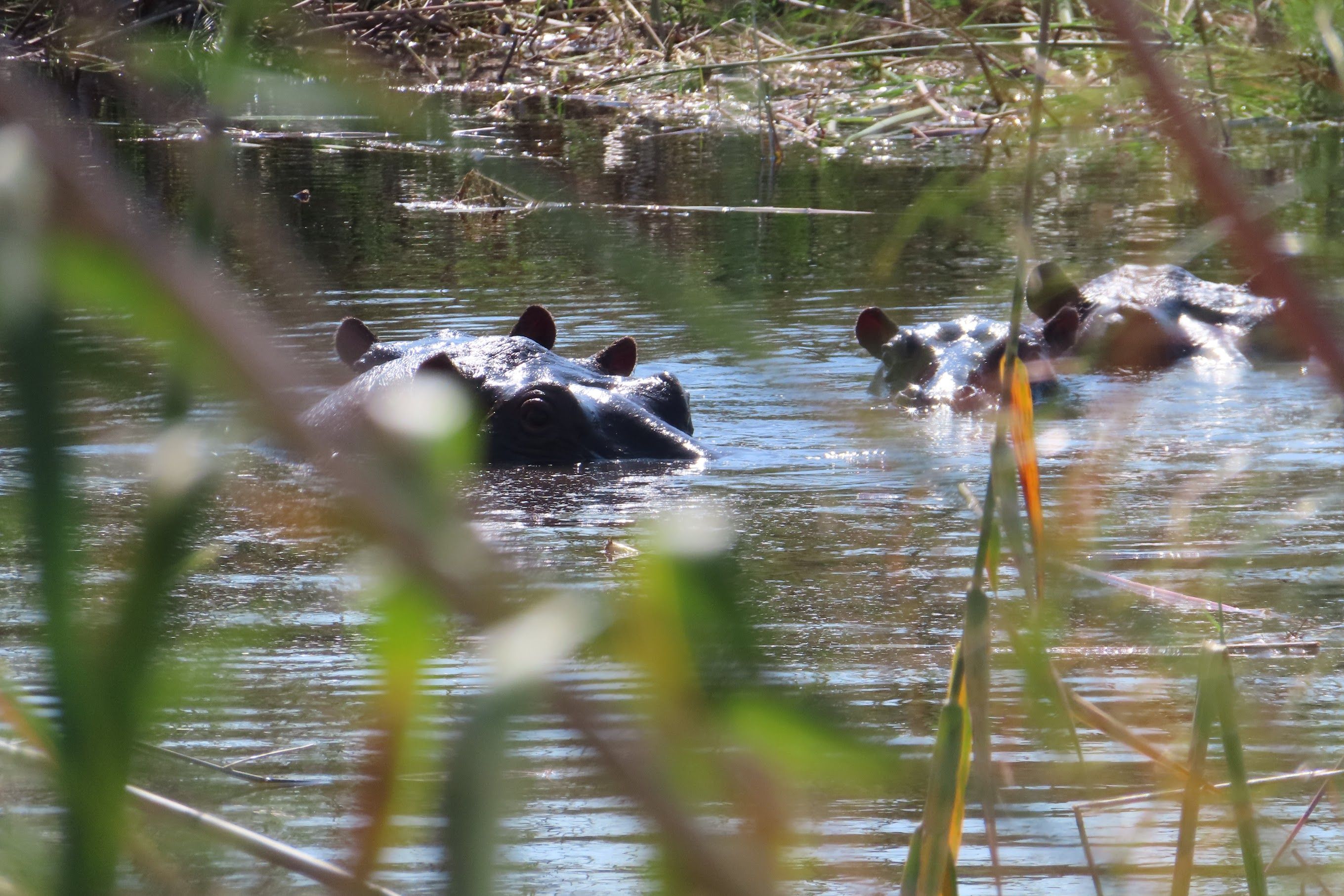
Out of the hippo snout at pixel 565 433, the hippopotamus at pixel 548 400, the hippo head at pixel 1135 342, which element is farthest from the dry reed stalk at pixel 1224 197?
the hippo head at pixel 1135 342

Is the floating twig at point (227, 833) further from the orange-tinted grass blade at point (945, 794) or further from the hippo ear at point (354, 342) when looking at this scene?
the hippo ear at point (354, 342)

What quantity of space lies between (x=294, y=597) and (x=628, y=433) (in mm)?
1797

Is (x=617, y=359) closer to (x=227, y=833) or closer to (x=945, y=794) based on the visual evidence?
(x=945, y=794)

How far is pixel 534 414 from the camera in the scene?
5.02 m

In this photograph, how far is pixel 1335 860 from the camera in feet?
5.78

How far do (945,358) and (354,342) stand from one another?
2.04 m

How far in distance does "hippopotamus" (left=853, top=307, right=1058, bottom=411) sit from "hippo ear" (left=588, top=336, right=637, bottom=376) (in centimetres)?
81

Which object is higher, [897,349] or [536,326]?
[536,326]

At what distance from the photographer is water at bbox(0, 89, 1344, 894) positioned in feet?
2.37

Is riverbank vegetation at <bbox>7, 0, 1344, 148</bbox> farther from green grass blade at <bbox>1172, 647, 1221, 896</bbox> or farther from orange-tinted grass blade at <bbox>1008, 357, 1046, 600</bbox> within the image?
green grass blade at <bbox>1172, 647, 1221, 896</bbox>

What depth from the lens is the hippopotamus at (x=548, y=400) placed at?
5.00 meters

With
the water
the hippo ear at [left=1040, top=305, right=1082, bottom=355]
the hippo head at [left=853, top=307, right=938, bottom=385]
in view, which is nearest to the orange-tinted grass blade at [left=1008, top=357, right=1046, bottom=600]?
the water

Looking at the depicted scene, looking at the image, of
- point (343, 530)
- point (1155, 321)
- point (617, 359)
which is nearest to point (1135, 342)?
point (1155, 321)

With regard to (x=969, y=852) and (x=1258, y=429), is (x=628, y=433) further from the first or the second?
(x=969, y=852)
